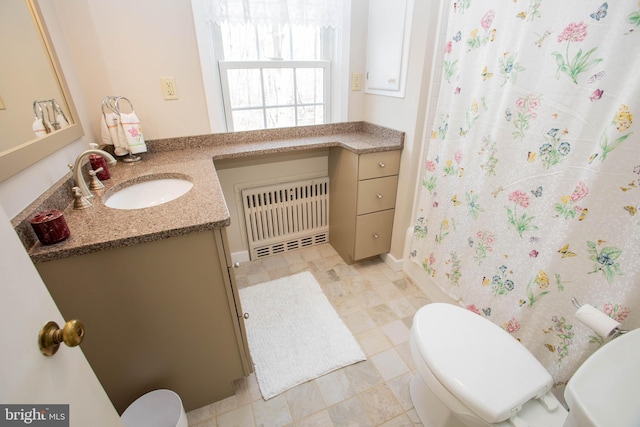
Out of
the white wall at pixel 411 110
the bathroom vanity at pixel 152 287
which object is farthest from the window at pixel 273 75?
the bathroom vanity at pixel 152 287

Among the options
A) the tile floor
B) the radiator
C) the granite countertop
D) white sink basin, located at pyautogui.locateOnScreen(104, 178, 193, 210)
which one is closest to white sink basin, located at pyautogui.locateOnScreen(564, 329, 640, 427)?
the tile floor

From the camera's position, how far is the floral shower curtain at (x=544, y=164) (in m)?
0.81

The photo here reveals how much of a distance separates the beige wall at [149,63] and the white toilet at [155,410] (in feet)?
2.98

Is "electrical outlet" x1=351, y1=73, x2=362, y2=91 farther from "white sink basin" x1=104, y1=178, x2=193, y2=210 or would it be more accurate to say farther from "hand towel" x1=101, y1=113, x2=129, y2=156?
"hand towel" x1=101, y1=113, x2=129, y2=156

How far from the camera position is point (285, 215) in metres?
2.12

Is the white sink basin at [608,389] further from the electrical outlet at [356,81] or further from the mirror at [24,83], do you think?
the electrical outlet at [356,81]

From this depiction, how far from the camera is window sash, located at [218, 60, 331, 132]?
1.73 metres

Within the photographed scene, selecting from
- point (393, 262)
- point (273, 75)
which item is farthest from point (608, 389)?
point (273, 75)

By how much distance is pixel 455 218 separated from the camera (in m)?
1.43

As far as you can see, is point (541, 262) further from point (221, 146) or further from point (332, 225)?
point (221, 146)

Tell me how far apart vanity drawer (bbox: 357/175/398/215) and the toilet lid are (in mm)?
819

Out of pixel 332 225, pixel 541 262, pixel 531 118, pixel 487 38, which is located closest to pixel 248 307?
pixel 332 225

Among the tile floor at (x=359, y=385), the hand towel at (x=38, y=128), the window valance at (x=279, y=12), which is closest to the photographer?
the hand towel at (x=38, y=128)

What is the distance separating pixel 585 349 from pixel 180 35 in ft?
7.17
